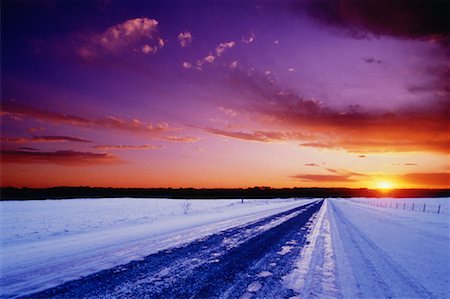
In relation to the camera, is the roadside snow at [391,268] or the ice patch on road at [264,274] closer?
the roadside snow at [391,268]

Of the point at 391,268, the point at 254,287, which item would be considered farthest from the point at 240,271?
the point at 391,268

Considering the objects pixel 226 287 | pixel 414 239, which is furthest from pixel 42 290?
pixel 414 239

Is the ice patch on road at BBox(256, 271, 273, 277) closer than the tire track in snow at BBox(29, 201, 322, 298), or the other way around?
the tire track in snow at BBox(29, 201, 322, 298)

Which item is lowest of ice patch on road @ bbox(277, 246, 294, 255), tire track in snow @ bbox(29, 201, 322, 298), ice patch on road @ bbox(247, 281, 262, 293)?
ice patch on road @ bbox(277, 246, 294, 255)

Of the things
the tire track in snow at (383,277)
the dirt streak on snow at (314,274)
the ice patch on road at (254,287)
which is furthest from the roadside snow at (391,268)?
the ice patch on road at (254,287)

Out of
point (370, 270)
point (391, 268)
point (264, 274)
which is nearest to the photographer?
point (264, 274)

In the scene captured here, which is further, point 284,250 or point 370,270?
point 284,250

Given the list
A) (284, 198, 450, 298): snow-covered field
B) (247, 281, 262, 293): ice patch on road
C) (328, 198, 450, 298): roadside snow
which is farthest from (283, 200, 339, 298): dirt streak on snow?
(247, 281, 262, 293): ice patch on road

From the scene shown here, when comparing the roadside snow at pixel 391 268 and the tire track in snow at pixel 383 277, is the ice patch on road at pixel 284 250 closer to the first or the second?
the roadside snow at pixel 391 268

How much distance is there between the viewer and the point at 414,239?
47.2ft

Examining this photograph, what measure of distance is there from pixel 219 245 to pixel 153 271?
3.99 m

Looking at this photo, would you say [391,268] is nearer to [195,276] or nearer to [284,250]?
[284,250]

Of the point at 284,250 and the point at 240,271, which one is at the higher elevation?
the point at 240,271

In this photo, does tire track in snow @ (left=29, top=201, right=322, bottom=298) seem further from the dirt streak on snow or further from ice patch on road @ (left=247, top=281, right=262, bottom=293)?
the dirt streak on snow
